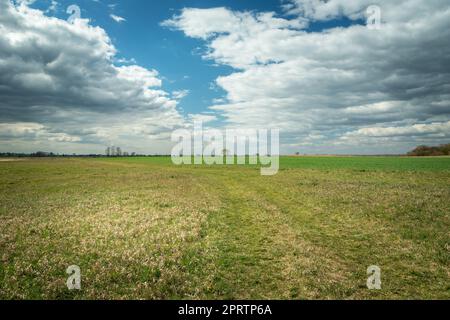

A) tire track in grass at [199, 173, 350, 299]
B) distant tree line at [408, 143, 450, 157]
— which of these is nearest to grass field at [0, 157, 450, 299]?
tire track in grass at [199, 173, 350, 299]

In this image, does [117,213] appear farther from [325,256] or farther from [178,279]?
[325,256]

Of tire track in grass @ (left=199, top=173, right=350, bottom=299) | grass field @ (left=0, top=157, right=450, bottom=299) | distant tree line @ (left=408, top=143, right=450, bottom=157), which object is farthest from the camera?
distant tree line @ (left=408, top=143, right=450, bottom=157)

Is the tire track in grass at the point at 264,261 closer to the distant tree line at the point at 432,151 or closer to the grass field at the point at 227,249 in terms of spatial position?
the grass field at the point at 227,249

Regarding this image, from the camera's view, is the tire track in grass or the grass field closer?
the tire track in grass

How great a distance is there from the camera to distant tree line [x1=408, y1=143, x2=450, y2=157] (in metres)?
173

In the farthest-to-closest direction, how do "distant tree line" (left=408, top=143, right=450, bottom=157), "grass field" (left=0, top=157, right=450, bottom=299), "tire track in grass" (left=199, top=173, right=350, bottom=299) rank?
"distant tree line" (left=408, top=143, right=450, bottom=157) → "grass field" (left=0, top=157, right=450, bottom=299) → "tire track in grass" (left=199, top=173, right=350, bottom=299)

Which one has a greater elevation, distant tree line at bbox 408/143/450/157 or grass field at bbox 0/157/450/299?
distant tree line at bbox 408/143/450/157

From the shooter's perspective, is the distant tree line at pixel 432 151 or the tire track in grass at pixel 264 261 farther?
the distant tree line at pixel 432 151

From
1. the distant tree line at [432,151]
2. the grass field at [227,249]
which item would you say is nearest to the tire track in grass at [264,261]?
the grass field at [227,249]

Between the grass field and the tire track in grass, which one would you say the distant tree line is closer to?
the grass field

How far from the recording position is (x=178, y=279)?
10.0 metres

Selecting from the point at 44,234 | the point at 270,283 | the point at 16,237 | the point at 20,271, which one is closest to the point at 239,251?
the point at 270,283

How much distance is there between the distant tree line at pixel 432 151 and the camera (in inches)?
6830

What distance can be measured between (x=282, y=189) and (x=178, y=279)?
24.8 meters
